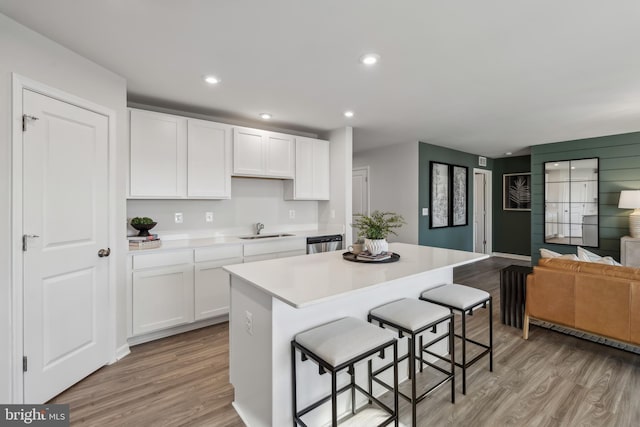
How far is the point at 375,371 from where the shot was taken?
1.98 metres

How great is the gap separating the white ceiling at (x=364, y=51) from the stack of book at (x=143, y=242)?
4.59 ft

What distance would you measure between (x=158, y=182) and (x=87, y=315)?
1.33m

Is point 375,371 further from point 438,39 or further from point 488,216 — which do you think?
point 488,216

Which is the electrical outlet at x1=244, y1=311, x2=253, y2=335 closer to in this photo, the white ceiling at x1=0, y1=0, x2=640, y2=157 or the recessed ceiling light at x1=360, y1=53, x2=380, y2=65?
the white ceiling at x1=0, y1=0, x2=640, y2=157

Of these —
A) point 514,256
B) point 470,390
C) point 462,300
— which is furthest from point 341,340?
point 514,256

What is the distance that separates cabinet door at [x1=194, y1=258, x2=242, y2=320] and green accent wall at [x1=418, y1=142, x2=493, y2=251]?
11.3ft

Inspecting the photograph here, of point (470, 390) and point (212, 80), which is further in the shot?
point (212, 80)

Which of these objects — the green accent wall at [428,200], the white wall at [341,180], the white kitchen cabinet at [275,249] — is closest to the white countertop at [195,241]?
the white kitchen cabinet at [275,249]

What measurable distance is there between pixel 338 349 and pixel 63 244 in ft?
6.64

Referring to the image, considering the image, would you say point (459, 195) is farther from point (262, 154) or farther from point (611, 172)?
point (262, 154)

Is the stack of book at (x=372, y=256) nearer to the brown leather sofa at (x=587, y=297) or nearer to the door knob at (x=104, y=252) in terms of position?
the brown leather sofa at (x=587, y=297)

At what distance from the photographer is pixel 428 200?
5.45 m

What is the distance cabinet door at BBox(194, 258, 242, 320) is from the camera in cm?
307

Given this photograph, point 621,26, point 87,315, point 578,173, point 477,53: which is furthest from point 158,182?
point 578,173
